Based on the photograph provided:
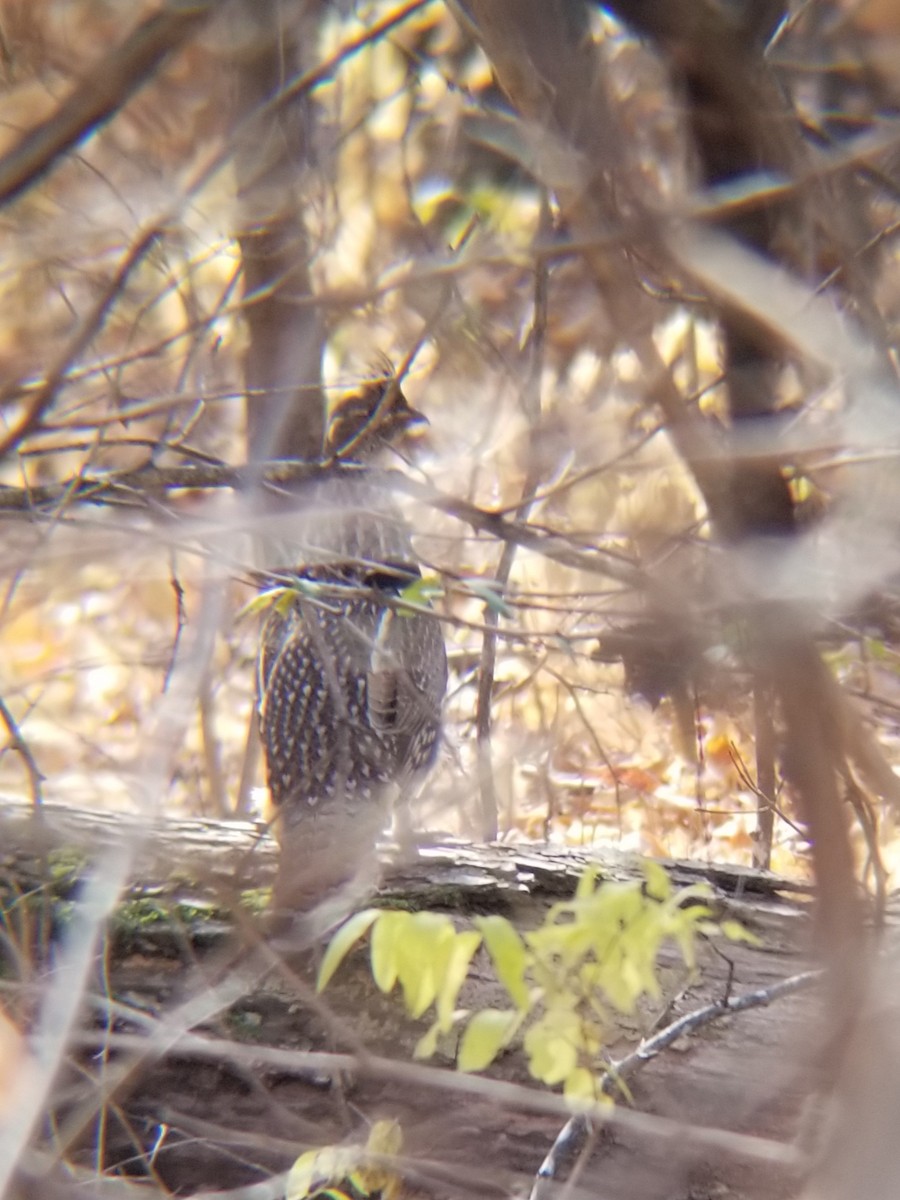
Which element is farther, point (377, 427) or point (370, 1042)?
point (377, 427)

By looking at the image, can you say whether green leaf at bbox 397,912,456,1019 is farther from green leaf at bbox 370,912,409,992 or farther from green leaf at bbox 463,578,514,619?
green leaf at bbox 463,578,514,619

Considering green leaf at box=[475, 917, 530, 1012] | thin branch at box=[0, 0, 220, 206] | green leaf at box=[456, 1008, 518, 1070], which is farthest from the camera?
green leaf at box=[456, 1008, 518, 1070]

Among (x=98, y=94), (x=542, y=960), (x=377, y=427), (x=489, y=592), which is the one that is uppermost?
(x=377, y=427)

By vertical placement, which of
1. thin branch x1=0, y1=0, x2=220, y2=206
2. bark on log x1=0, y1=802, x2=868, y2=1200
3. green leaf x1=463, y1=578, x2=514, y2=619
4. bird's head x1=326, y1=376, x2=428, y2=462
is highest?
bird's head x1=326, y1=376, x2=428, y2=462

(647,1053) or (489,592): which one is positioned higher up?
(489,592)

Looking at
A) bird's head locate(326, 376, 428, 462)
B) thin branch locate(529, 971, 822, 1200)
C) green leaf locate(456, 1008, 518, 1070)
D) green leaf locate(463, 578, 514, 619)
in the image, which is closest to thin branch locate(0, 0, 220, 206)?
green leaf locate(463, 578, 514, 619)

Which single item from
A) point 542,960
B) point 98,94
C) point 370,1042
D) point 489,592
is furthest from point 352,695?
point 98,94

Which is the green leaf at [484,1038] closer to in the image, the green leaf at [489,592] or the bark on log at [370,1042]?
the bark on log at [370,1042]

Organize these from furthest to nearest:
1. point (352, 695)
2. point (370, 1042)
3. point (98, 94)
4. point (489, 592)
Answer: point (352, 695) < point (370, 1042) < point (489, 592) < point (98, 94)

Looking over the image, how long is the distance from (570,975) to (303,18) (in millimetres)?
2118

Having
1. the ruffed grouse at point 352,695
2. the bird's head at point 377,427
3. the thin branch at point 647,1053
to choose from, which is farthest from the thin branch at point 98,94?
the ruffed grouse at point 352,695

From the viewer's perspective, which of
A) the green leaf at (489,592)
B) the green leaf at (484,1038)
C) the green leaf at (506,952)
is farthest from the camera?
the green leaf at (489,592)

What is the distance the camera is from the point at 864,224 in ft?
6.08

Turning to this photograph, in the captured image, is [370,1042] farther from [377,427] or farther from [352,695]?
[377,427]
